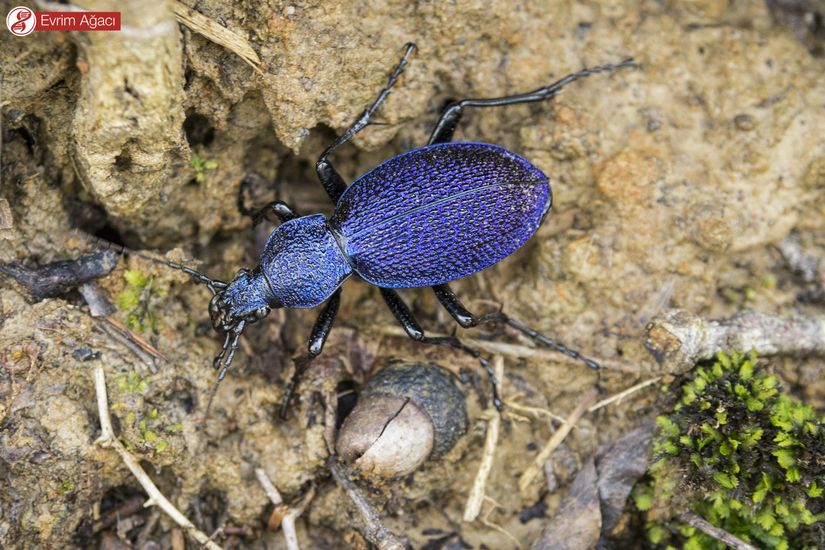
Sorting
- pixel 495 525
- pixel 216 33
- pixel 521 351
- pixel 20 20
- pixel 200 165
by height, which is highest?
pixel 20 20

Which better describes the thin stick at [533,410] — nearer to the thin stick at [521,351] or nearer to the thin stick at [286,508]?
the thin stick at [521,351]

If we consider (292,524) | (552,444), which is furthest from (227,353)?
(552,444)

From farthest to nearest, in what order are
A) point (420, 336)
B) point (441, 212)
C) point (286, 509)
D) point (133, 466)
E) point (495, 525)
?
point (420, 336), point (495, 525), point (286, 509), point (441, 212), point (133, 466)

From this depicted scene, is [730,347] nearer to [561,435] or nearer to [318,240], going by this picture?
[561,435]

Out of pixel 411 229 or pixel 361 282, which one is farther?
pixel 361 282

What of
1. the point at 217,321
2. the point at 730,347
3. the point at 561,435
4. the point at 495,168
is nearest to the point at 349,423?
the point at 217,321

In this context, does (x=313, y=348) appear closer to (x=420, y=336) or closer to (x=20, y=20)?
(x=420, y=336)

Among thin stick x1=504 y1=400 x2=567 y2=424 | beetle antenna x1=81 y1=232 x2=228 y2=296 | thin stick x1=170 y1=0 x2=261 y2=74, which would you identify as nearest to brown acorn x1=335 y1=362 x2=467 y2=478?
thin stick x1=504 y1=400 x2=567 y2=424
